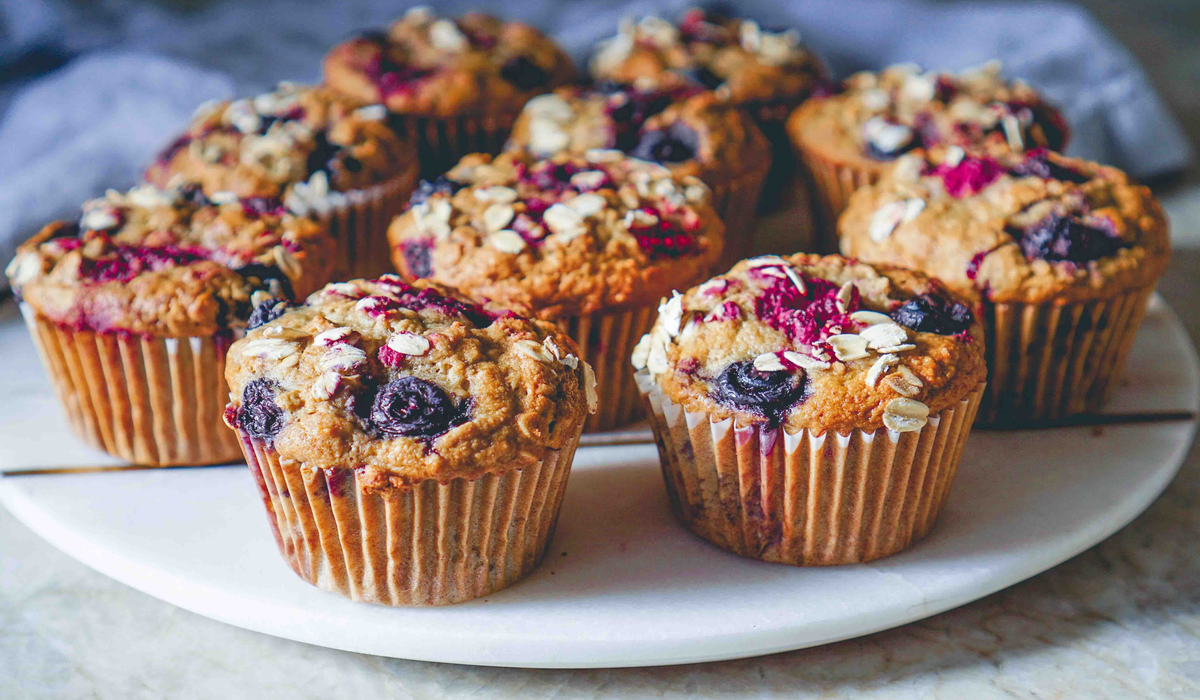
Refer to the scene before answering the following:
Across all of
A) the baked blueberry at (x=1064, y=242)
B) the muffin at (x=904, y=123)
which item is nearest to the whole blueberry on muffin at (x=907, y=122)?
the muffin at (x=904, y=123)

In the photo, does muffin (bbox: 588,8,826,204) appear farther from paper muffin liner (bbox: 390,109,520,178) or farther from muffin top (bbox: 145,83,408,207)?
muffin top (bbox: 145,83,408,207)

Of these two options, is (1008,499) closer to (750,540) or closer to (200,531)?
(750,540)

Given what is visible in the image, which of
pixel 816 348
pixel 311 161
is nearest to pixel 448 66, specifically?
pixel 311 161

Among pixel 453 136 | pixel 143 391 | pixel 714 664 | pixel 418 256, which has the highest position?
pixel 418 256

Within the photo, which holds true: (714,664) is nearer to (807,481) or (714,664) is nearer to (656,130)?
(807,481)

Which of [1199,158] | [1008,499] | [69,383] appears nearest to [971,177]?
[1008,499]

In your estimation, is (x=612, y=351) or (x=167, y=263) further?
(x=612, y=351)

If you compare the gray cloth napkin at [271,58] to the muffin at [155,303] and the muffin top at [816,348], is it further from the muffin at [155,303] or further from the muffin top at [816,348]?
the muffin top at [816,348]
